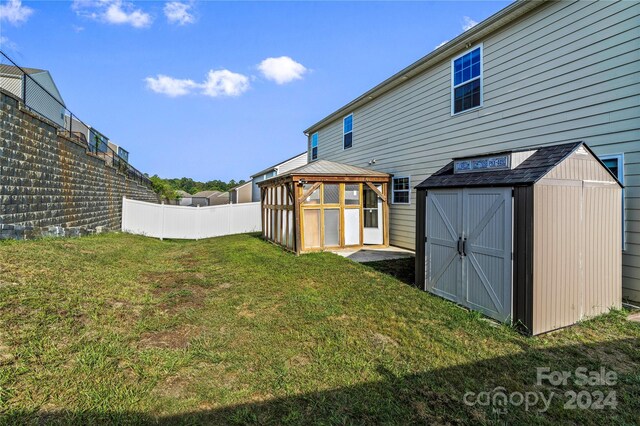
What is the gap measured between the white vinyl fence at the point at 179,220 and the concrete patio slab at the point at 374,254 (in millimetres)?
7704

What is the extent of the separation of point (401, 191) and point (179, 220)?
9829 millimetres

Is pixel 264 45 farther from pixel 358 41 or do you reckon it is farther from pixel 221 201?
pixel 221 201

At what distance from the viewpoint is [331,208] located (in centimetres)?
977

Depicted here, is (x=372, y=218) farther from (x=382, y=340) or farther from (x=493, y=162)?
(x=382, y=340)

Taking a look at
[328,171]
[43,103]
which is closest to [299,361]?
[328,171]

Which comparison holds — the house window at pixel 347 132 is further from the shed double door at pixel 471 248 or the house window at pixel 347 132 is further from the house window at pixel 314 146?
the shed double door at pixel 471 248

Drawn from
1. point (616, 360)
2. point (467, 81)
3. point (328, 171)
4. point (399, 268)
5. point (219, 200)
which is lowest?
point (616, 360)

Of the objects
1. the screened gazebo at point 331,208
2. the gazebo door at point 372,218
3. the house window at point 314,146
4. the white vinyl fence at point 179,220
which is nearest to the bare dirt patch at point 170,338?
the screened gazebo at point 331,208

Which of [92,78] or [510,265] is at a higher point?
[92,78]

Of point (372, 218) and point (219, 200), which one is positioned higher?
point (219, 200)

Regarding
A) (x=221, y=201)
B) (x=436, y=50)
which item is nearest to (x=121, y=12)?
(x=436, y=50)

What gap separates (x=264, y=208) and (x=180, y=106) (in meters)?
12.1

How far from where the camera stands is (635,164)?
4750 mm

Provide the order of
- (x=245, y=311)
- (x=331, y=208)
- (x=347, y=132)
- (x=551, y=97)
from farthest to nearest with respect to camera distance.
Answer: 1. (x=347, y=132)
2. (x=331, y=208)
3. (x=551, y=97)
4. (x=245, y=311)
